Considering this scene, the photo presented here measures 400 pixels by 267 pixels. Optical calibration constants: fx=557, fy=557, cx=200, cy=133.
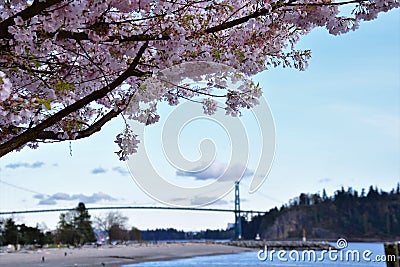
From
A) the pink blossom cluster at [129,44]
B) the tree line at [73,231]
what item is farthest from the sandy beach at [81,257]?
the pink blossom cluster at [129,44]

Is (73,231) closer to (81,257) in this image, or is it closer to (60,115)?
(81,257)

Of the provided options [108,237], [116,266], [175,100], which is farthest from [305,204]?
[175,100]

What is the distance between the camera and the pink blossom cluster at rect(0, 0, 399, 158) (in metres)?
3.42

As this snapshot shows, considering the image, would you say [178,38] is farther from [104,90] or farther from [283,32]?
[283,32]

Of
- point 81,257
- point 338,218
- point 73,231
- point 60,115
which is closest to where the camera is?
point 60,115

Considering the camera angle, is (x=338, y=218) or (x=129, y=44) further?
(x=338, y=218)

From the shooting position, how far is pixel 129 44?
153 inches

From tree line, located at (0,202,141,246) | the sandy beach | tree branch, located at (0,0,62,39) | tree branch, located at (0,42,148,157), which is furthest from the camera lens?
tree line, located at (0,202,141,246)

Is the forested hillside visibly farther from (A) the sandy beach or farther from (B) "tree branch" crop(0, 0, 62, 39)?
(B) "tree branch" crop(0, 0, 62, 39)

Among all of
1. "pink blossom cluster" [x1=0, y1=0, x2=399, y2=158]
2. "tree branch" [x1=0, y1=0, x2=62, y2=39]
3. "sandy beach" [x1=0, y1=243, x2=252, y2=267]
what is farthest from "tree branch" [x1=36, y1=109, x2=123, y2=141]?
"sandy beach" [x1=0, y1=243, x2=252, y2=267]

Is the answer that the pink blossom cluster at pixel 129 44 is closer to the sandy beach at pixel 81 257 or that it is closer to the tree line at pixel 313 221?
the sandy beach at pixel 81 257

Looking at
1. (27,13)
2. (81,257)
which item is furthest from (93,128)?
(81,257)

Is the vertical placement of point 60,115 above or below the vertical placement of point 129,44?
below

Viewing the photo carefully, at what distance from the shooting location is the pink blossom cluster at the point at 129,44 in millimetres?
3416
